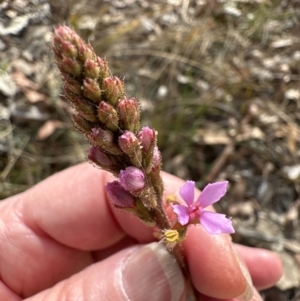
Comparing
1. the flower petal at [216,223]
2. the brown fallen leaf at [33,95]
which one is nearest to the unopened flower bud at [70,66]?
the flower petal at [216,223]

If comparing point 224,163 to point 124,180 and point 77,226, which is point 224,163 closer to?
point 77,226

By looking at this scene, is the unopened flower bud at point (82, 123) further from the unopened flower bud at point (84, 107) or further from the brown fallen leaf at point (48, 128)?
the brown fallen leaf at point (48, 128)

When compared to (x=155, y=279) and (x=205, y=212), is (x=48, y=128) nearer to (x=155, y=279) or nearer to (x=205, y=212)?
(x=155, y=279)

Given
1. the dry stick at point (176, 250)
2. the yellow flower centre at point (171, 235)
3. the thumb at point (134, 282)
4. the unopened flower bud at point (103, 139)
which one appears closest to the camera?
the unopened flower bud at point (103, 139)

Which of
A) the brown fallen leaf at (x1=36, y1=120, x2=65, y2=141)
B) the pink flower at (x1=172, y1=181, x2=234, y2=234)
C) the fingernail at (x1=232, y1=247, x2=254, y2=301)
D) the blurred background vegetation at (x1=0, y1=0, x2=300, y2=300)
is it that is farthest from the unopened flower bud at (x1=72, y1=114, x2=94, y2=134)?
the brown fallen leaf at (x1=36, y1=120, x2=65, y2=141)

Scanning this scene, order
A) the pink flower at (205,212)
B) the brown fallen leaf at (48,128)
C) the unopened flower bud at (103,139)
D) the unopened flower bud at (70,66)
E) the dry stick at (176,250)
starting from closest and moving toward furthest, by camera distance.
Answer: the unopened flower bud at (70,66) < the unopened flower bud at (103,139) < the pink flower at (205,212) < the dry stick at (176,250) < the brown fallen leaf at (48,128)
